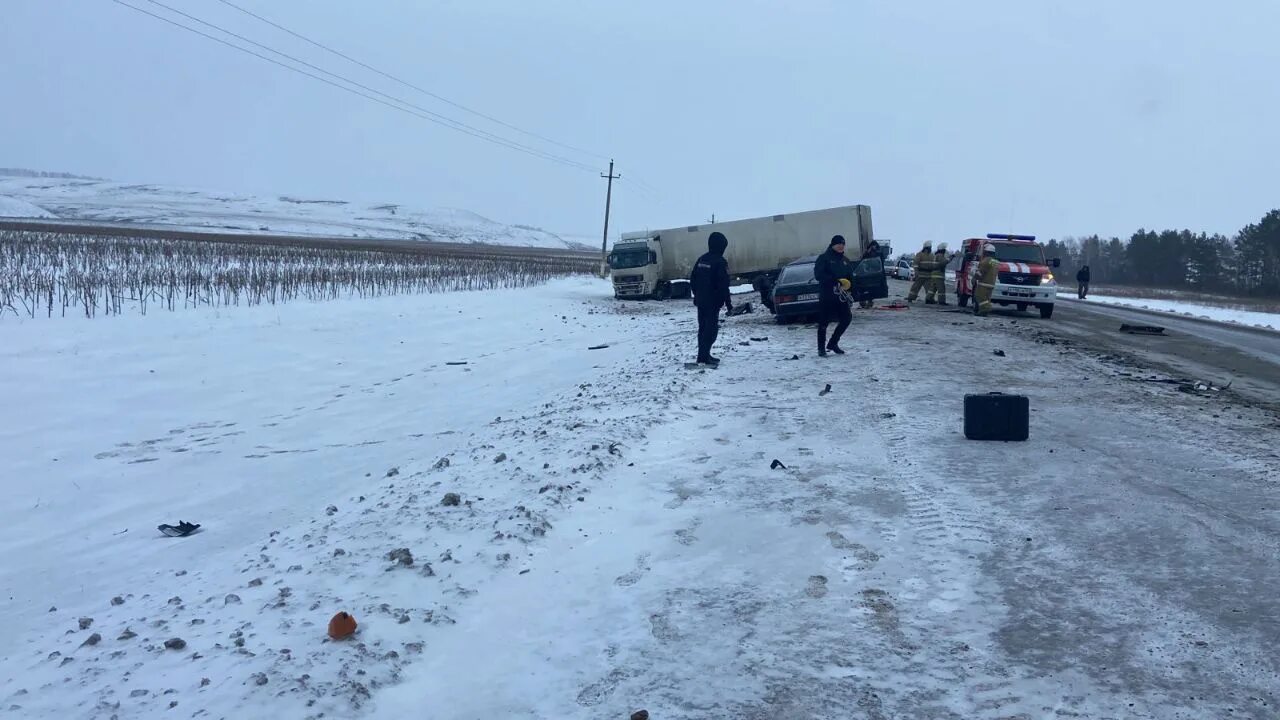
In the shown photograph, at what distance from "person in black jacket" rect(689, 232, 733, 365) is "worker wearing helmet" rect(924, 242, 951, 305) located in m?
15.1

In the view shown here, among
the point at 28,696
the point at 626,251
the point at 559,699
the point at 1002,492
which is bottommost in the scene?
the point at 28,696

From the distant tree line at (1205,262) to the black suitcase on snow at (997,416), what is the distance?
77.3 metres

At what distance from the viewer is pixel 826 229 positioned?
35250mm

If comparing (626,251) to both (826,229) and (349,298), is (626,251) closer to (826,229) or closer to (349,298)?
(826,229)

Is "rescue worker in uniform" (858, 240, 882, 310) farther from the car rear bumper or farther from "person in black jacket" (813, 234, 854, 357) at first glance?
"person in black jacket" (813, 234, 854, 357)

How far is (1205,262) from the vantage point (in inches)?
3332

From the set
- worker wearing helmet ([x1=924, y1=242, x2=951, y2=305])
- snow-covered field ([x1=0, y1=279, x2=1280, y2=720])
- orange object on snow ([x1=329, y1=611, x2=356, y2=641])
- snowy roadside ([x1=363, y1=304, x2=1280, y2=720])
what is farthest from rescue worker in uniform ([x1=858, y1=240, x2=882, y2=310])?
orange object on snow ([x1=329, y1=611, x2=356, y2=641])

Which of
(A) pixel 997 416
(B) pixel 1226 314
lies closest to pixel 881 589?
(A) pixel 997 416

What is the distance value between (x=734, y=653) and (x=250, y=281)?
26811mm

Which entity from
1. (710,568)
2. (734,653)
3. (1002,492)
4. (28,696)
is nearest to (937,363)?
(1002,492)

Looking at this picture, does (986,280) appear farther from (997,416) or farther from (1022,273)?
(997,416)

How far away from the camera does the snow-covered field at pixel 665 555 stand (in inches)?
167

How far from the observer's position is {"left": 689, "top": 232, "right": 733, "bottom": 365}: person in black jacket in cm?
1341

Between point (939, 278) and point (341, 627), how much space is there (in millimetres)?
25652
